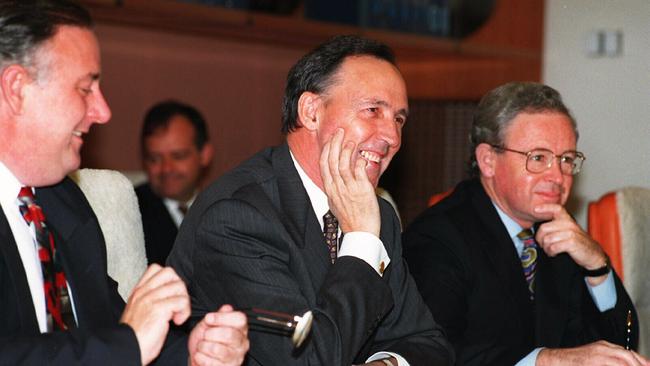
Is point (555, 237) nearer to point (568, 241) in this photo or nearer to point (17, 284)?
point (568, 241)

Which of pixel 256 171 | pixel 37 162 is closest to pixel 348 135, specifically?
pixel 256 171

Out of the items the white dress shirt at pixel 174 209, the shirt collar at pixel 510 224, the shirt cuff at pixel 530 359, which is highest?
the shirt collar at pixel 510 224

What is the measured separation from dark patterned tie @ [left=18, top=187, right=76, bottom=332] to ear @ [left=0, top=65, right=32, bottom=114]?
20cm

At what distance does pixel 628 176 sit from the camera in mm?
5094

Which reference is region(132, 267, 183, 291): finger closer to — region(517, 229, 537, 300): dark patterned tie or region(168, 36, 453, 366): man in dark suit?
region(168, 36, 453, 366): man in dark suit

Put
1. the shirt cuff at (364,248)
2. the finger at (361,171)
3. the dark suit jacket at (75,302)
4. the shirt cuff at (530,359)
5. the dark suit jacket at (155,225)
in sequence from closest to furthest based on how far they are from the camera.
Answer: the dark suit jacket at (75,302) < the shirt cuff at (364,248) < the finger at (361,171) < the shirt cuff at (530,359) < the dark suit jacket at (155,225)

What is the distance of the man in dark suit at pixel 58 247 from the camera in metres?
1.54

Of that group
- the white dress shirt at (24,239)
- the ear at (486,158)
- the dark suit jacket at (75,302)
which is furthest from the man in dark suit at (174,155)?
the white dress shirt at (24,239)

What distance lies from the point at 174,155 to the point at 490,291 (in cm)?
A: 228

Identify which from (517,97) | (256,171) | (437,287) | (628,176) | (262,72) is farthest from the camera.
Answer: (262,72)

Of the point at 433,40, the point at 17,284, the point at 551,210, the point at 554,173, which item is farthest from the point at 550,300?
the point at 433,40

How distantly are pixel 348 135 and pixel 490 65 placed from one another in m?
3.80

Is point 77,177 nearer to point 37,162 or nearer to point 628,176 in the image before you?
point 37,162

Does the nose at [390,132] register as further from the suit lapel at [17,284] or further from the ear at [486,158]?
the suit lapel at [17,284]
